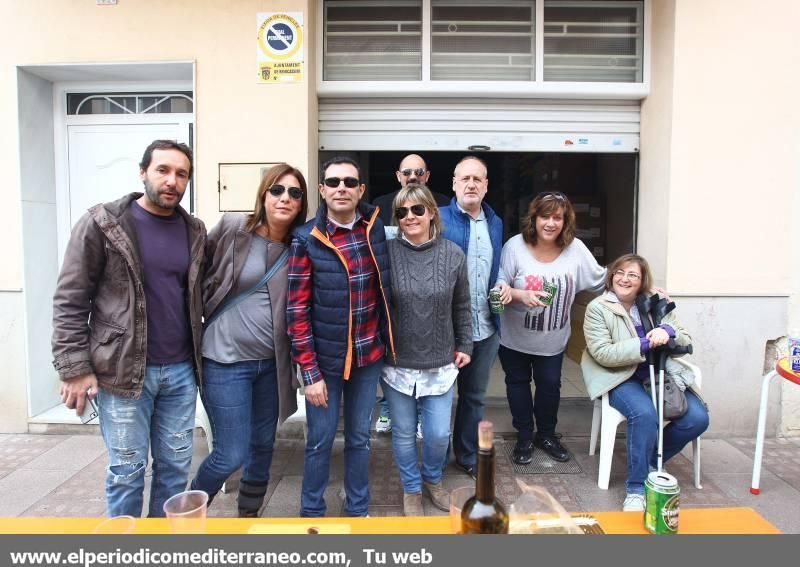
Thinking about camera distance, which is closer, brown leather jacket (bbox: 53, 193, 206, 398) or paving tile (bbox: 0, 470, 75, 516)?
brown leather jacket (bbox: 53, 193, 206, 398)

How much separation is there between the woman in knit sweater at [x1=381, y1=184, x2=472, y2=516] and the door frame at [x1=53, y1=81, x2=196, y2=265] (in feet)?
8.60

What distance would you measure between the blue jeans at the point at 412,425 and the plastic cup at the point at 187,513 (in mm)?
1418

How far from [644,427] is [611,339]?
0.53 meters

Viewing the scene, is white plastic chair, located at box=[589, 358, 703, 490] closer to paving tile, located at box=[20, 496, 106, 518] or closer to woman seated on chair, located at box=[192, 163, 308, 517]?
woman seated on chair, located at box=[192, 163, 308, 517]

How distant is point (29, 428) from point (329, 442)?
2997 millimetres

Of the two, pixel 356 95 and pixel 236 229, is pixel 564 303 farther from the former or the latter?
pixel 356 95

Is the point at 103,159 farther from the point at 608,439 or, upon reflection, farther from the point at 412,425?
the point at 608,439

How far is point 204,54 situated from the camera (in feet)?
12.5

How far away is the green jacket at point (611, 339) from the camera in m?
3.02

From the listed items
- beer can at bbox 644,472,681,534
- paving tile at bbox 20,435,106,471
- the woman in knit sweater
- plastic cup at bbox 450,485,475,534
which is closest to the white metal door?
paving tile at bbox 20,435,106,471

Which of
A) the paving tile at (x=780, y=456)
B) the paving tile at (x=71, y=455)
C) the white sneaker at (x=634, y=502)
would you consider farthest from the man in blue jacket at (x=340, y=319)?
the paving tile at (x=780, y=456)

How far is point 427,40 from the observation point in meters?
4.15

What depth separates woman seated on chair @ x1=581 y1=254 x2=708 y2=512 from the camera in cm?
293

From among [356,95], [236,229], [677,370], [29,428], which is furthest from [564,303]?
[29,428]
